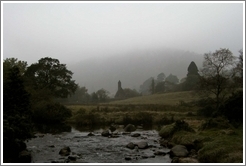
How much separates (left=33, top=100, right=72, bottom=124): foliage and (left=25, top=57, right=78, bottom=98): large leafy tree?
14.4m

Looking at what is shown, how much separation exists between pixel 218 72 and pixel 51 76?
39.2 metres

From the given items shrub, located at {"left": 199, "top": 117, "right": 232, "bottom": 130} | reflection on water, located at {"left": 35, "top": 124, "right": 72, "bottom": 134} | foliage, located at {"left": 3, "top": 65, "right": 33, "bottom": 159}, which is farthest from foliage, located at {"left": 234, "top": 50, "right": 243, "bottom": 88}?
foliage, located at {"left": 3, "top": 65, "right": 33, "bottom": 159}

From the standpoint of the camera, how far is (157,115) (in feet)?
169

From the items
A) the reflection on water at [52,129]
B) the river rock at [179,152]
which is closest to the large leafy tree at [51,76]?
the reflection on water at [52,129]

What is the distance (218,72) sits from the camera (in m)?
43.9

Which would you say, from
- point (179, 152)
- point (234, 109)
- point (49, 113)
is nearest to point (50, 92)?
point (49, 113)

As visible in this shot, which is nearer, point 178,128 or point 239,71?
point 178,128

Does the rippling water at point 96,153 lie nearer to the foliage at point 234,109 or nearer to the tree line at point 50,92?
the tree line at point 50,92

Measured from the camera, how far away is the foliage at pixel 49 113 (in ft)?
141

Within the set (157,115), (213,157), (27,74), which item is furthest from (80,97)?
(213,157)

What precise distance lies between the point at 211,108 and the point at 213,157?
33429 mm

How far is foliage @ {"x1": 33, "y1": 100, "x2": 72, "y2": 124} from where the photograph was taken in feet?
141

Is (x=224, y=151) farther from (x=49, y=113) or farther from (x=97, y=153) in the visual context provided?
(x=49, y=113)

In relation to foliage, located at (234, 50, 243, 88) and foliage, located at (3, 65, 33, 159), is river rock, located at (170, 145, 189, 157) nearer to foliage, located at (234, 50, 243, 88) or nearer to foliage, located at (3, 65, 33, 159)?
foliage, located at (3, 65, 33, 159)
